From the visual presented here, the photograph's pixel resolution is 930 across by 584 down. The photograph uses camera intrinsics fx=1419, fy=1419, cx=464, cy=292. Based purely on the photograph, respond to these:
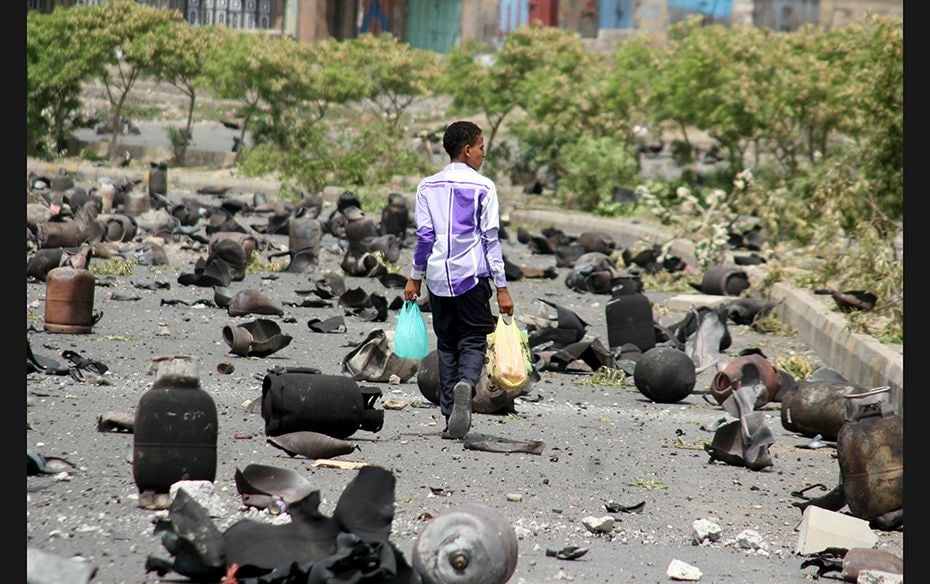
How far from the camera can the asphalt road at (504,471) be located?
16.9 ft

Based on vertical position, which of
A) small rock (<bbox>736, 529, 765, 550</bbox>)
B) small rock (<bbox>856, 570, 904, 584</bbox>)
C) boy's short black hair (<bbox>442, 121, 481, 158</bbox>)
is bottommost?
small rock (<bbox>736, 529, 765, 550</bbox>)

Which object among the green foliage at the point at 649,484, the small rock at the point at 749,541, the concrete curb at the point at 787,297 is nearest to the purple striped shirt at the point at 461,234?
the green foliage at the point at 649,484

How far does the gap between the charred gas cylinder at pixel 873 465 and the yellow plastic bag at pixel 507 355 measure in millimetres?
1653

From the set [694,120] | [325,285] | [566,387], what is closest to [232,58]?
[694,120]

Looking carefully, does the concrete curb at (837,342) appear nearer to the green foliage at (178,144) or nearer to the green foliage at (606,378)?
the green foliage at (606,378)

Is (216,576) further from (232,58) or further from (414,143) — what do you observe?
(414,143)

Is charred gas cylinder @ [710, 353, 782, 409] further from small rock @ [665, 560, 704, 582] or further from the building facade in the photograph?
the building facade

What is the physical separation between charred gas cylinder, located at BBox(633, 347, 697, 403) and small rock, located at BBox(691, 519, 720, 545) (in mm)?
3475

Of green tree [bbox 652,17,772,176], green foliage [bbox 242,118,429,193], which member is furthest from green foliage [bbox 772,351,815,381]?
green foliage [bbox 242,118,429,193]

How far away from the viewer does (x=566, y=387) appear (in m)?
9.57

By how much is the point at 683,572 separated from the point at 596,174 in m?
18.7

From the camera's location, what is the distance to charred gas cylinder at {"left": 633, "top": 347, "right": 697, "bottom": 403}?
9.11 meters

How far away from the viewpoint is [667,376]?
911cm

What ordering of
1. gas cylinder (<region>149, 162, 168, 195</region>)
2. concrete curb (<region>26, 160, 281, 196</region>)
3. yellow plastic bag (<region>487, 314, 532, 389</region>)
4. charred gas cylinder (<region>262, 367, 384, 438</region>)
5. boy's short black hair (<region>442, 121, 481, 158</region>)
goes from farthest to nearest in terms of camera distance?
concrete curb (<region>26, 160, 281, 196</region>)
gas cylinder (<region>149, 162, 168, 195</region>)
boy's short black hair (<region>442, 121, 481, 158</region>)
yellow plastic bag (<region>487, 314, 532, 389</region>)
charred gas cylinder (<region>262, 367, 384, 438</region>)
